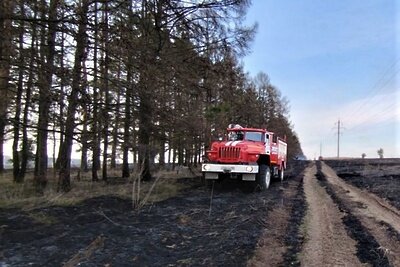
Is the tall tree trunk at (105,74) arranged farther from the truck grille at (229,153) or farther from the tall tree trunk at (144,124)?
the truck grille at (229,153)

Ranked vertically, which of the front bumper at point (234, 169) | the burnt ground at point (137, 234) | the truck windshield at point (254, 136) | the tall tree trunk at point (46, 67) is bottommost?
the burnt ground at point (137, 234)

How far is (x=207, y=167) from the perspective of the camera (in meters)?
19.7

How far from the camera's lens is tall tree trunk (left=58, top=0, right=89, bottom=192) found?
10.6 meters

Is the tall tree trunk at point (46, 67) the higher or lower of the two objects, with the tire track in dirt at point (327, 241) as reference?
higher

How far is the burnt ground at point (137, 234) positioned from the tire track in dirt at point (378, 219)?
1.46 metres

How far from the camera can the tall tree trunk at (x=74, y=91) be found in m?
10.6

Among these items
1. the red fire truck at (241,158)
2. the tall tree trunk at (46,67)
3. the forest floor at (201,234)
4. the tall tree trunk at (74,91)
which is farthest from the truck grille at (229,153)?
the tall tree trunk at (46,67)

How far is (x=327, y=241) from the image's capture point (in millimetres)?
9148

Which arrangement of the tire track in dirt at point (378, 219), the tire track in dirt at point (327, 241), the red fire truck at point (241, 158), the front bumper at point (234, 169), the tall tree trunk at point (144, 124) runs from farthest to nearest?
the red fire truck at point (241, 158)
the front bumper at point (234, 169)
the tall tree trunk at point (144, 124)
the tire track in dirt at point (378, 219)
the tire track in dirt at point (327, 241)

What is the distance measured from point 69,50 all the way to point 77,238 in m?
5.90

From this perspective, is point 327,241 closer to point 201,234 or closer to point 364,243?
point 364,243

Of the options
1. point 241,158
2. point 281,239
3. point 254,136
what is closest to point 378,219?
point 281,239

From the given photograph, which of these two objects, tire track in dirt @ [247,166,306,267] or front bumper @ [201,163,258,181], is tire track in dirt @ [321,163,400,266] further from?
front bumper @ [201,163,258,181]

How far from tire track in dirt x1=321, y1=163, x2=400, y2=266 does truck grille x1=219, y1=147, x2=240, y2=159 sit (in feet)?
13.8
